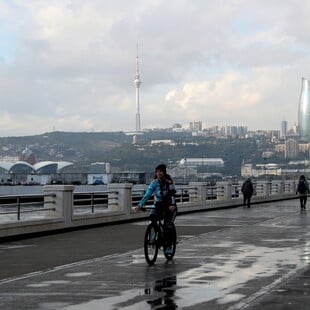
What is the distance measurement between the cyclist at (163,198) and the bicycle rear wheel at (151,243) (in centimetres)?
22

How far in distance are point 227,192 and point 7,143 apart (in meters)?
137

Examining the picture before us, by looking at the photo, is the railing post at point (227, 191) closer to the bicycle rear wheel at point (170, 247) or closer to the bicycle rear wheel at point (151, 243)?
the bicycle rear wheel at point (170, 247)

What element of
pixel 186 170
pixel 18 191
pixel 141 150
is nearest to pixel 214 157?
pixel 141 150

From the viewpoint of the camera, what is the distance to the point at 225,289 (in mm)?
9922

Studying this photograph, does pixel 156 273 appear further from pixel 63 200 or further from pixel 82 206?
pixel 82 206

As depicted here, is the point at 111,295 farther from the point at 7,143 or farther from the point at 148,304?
the point at 7,143

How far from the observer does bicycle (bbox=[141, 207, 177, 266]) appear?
13.1 m

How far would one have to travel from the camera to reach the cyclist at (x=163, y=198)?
1358 cm

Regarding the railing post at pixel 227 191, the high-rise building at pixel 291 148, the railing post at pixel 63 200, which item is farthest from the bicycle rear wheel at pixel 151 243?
the high-rise building at pixel 291 148

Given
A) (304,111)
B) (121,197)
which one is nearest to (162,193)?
(121,197)

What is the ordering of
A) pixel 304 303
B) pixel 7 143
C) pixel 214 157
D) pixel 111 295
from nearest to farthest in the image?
pixel 304 303 < pixel 111 295 < pixel 214 157 < pixel 7 143

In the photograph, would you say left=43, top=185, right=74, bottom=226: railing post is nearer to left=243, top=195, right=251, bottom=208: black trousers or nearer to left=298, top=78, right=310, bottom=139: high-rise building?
left=243, top=195, right=251, bottom=208: black trousers

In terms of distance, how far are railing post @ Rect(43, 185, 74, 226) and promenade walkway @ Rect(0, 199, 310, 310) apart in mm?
1769

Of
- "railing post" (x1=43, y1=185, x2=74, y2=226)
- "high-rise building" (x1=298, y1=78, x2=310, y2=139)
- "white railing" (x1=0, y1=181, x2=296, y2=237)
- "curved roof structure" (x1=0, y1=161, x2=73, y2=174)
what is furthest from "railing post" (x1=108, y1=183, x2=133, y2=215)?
"high-rise building" (x1=298, y1=78, x2=310, y2=139)
